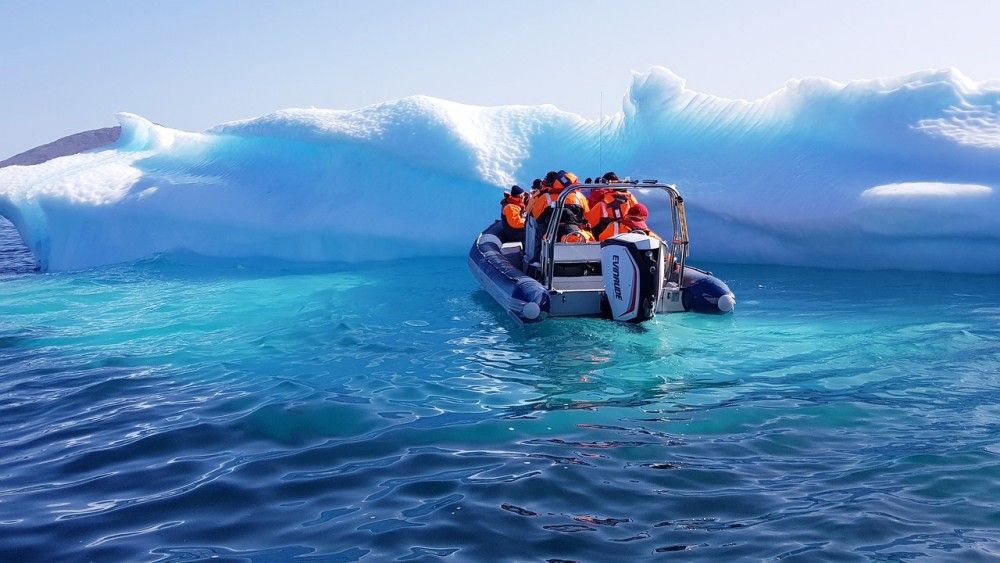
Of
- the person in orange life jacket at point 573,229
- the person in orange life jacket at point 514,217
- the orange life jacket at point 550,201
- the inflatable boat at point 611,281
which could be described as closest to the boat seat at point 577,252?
the inflatable boat at point 611,281

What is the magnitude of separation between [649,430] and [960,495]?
5.14 ft

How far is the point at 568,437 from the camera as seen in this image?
464cm

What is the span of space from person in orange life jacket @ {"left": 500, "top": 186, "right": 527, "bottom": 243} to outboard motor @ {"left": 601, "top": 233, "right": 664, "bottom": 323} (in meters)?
3.11

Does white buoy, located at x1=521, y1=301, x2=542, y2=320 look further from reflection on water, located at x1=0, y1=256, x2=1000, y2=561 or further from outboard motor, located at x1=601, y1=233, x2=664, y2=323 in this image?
outboard motor, located at x1=601, y1=233, x2=664, y2=323

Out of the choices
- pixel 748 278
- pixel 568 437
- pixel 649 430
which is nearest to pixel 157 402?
pixel 568 437

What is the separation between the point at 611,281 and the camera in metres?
7.38

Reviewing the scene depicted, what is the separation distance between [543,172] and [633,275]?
6979mm

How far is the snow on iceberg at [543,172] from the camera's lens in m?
10.7

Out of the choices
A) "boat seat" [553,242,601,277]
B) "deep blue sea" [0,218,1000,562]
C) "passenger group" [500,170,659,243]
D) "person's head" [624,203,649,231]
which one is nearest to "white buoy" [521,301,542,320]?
"deep blue sea" [0,218,1000,562]

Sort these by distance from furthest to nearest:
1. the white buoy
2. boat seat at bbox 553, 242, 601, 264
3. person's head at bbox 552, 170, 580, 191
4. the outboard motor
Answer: person's head at bbox 552, 170, 580, 191 < boat seat at bbox 553, 242, 601, 264 < the white buoy < the outboard motor

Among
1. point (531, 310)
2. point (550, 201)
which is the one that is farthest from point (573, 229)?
point (531, 310)

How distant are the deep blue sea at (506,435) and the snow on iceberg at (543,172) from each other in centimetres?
229

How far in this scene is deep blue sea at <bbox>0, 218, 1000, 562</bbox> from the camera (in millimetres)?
3422

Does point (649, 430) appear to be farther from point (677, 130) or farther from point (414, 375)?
point (677, 130)
